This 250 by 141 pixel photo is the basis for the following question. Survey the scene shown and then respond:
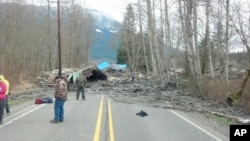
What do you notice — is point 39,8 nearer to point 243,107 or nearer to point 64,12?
point 64,12

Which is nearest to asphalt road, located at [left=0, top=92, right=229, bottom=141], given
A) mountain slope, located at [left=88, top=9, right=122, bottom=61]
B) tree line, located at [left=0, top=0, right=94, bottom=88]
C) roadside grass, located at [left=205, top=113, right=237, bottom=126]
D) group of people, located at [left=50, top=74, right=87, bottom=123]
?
group of people, located at [left=50, top=74, right=87, bottom=123]

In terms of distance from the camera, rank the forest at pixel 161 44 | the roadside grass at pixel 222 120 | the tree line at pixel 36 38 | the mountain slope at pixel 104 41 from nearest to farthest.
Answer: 1. the roadside grass at pixel 222 120
2. the forest at pixel 161 44
3. the tree line at pixel 36 38
4. the mountain slope at pixel 104 41

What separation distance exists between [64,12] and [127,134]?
64130 mm

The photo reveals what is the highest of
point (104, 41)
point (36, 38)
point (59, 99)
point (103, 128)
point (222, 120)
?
point (104, 41)

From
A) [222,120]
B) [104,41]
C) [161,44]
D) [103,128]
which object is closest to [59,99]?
[103,128]

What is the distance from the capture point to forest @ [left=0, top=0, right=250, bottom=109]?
101 feet

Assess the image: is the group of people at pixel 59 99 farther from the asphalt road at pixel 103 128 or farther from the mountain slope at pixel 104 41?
the mountain slope at pixel 104 41

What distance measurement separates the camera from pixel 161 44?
1949 inches

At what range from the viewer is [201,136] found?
41.9 ft

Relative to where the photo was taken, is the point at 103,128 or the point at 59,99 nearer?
the point at 103,128

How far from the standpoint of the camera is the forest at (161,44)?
101 ft

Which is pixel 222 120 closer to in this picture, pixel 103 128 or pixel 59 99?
pixel 103 128

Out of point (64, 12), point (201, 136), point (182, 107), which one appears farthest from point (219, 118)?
point (64, 12)

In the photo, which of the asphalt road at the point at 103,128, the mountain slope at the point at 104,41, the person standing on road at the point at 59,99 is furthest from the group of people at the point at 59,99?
the mountain slope at the point at 104,41
